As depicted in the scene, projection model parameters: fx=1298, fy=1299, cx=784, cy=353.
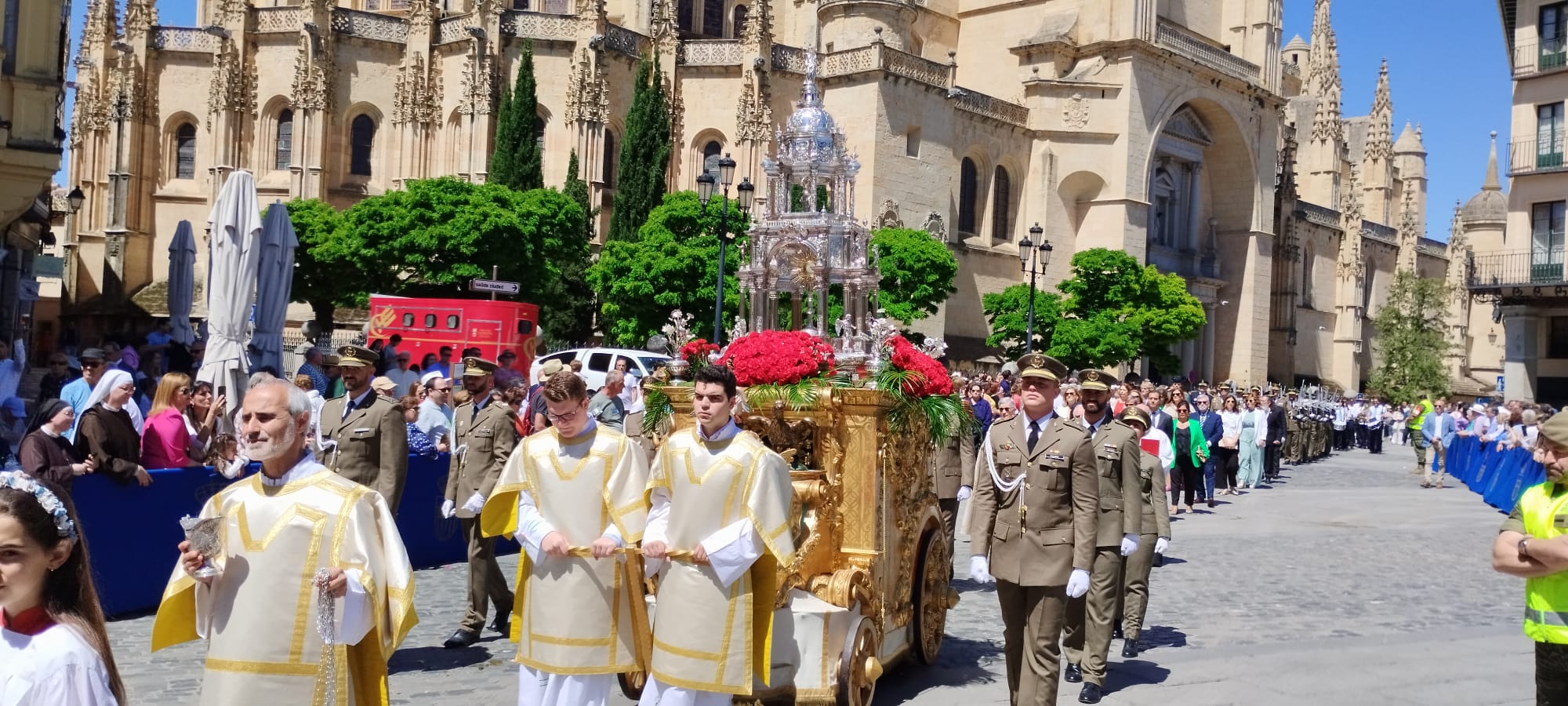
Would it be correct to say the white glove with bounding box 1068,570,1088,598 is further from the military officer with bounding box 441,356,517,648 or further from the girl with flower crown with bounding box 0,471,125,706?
the girl with flower crown with bounding box 0,471,125,706

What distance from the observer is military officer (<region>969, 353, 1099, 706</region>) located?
6.68m

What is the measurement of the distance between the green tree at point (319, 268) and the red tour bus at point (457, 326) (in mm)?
9288

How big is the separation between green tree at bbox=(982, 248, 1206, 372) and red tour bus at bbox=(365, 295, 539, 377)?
18.4 m

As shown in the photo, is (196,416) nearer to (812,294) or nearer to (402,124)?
(812,294)

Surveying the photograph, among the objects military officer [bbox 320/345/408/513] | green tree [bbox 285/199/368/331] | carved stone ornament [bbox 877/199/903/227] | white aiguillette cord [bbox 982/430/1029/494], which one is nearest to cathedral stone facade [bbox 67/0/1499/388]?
carved stone ornament [bbox 877/199/903/227]

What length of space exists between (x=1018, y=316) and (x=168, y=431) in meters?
33.1

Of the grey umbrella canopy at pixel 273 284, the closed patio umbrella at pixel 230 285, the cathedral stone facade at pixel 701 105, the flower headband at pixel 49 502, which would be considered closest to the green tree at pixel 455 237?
the cathedral stone facade at pixel 701 105

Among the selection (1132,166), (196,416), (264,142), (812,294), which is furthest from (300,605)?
(1132,166)

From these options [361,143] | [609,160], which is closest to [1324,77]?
[609,160]

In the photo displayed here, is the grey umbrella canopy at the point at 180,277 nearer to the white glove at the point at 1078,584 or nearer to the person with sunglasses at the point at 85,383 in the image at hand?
the person with sunglasses at the point at 85,383

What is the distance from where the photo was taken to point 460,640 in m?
8.55

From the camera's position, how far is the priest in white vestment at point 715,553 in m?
5.66

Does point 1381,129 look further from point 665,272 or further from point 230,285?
point 230,285

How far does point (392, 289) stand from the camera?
35.9 metres
